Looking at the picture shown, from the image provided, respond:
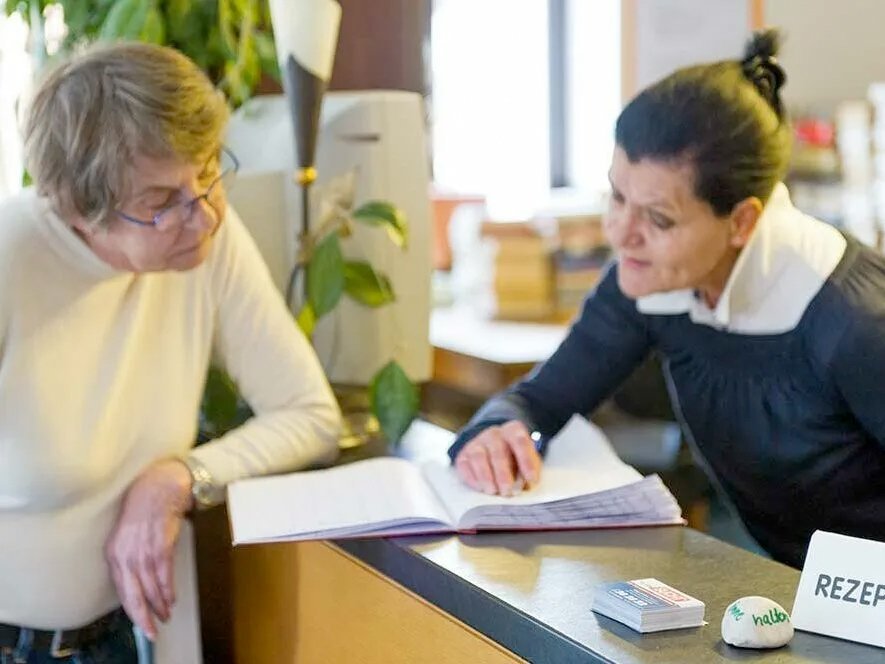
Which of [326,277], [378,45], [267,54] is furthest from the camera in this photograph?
[378,45]

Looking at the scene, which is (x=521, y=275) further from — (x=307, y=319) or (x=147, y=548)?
(x=147, y=548)

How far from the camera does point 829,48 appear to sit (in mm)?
3330

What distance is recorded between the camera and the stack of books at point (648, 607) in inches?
38.5

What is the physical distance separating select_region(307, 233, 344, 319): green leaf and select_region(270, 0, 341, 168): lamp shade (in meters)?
0.11

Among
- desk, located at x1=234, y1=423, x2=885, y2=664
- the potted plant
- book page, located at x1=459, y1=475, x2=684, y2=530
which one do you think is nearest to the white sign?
desk, located at x1=234, y1=423, x2=885, y2=664

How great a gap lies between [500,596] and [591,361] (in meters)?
0.56

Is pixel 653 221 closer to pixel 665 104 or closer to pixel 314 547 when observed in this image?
pixel 665 104

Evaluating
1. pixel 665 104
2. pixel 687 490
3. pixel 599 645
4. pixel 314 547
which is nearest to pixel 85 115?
pixel 314 547

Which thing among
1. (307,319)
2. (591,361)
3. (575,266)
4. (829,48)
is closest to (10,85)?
(307,319)

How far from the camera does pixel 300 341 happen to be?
1543 millimetres

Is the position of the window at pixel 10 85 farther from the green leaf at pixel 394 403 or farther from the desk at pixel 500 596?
the desk at pixel 500 596

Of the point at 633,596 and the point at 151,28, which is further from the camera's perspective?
the point at 151,28

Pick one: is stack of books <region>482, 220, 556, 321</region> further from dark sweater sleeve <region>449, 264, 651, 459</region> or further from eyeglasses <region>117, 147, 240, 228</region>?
eyeglasses <region>117, 147, 240, 228</region>

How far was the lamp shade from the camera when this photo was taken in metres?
1.63
